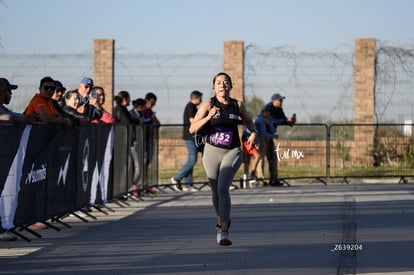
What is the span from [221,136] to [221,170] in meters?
0.39

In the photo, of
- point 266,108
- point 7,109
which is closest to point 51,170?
point 7,109

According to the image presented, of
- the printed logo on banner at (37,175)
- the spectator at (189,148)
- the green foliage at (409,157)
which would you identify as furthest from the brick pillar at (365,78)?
the printed logo on banner at (37,175)

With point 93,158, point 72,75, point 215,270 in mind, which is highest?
point 72,75

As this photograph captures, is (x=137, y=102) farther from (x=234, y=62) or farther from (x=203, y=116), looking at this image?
(x=203, y=116)

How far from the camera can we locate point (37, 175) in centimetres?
1270

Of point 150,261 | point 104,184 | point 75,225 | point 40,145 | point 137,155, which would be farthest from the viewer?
point 137,155

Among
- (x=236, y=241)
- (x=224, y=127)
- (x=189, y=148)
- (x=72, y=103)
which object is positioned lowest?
(x=236, y=241)

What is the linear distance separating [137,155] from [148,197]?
1062mm

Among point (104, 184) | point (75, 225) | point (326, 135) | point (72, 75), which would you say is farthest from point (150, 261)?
point (72, 75)

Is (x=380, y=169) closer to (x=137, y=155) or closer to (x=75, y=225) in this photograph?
(x=137, y=155)

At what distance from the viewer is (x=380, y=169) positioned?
25594 mm

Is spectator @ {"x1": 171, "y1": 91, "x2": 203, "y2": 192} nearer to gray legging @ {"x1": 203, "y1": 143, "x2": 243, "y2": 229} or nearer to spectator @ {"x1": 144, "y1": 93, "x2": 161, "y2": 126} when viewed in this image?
→ spectator @ {"x1": 144, "y1": 93, "x2": 161, "y2": 126}

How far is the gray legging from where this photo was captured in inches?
488

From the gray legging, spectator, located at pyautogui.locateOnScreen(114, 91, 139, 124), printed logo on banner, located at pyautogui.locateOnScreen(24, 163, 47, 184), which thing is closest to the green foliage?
spectator, located at pyautogui.locateOnScreen(114, 91, 139, 124)
